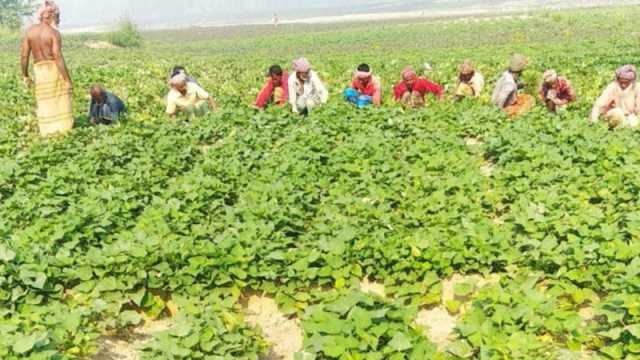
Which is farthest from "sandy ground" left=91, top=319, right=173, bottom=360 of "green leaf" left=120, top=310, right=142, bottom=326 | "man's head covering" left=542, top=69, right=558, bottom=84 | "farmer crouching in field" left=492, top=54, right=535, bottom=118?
"man's head covering" left=542, top=69, right=558, bottom=84

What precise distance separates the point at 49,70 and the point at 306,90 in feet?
13.5

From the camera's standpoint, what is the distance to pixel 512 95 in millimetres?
10117

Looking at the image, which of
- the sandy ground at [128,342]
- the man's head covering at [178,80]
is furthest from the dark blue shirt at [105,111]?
the sandy ground at [128,342]

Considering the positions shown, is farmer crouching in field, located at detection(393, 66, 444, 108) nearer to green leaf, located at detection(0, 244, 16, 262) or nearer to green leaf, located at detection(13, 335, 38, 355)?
green leaf, located at detection(0, 244, 16, 262)

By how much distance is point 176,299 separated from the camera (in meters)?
4.66

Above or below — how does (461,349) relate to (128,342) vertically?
above

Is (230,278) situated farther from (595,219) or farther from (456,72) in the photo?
(456,72)

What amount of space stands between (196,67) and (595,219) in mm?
17601

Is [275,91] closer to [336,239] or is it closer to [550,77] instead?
[550,77]

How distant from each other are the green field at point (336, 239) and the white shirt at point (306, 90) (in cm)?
145

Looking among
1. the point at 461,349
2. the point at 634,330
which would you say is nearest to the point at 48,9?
the point at 461,349

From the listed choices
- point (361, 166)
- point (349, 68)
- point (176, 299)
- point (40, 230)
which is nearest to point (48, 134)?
point (40, 230)

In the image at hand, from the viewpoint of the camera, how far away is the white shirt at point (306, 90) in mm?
10492

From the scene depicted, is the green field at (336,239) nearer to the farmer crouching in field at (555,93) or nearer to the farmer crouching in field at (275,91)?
the farmer crouching in field at (555,93)
